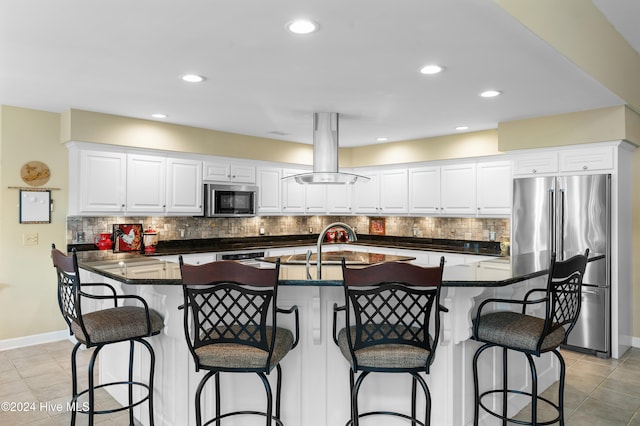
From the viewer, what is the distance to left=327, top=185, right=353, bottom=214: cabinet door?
6.95 m

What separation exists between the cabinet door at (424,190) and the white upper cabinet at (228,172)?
89.4 inches

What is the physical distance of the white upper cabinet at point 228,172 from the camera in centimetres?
561

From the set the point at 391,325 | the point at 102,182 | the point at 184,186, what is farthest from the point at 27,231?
the point at 391,325

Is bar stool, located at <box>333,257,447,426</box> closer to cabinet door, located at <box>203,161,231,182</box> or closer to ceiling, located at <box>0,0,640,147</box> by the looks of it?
ceiling, located at <box>0,0,640,147</box>

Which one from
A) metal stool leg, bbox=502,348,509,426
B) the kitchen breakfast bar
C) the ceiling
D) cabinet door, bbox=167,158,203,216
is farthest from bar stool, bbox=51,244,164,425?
cabinet door, bbox=167,158,203,216

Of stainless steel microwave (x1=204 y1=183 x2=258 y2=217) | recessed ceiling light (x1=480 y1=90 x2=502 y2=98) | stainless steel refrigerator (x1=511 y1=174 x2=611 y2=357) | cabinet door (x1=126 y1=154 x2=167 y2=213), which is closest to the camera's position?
recessed ceiling light (x1=480 y1=90 x2=502 y2=98)

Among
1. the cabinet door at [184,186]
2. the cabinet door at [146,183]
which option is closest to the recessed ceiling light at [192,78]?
the cabinet door at [146,183]

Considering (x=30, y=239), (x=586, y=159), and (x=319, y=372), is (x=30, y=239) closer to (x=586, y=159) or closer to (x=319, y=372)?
(x=319, y=372)

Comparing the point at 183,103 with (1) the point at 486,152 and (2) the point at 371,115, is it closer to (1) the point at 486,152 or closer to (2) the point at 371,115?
(2) the point at 371,115

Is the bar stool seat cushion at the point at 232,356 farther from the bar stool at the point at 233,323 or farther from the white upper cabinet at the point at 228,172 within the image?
the white upper cabinet at the point at 228,172

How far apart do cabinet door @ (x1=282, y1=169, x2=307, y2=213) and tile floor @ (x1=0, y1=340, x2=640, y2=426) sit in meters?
3.21

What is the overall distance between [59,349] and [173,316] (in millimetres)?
2620

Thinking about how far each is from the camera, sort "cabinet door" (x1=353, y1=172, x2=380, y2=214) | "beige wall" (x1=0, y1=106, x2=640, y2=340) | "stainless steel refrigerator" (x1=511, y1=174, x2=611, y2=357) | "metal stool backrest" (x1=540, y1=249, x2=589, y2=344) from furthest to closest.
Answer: "cabinet door" (x1=353, y1=172, x2=380, y2=214) → "beige wall" (x1=0, y1=106, x2=640, y2=340) → "stainless steel refrigerator" (x1=511, y1=174, x2=611, y2=357) → "metal stool backrest" (x1=540, y1=249, x2=589, y2=344)

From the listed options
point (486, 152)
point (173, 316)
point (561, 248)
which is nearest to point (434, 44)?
point (173, 316)
